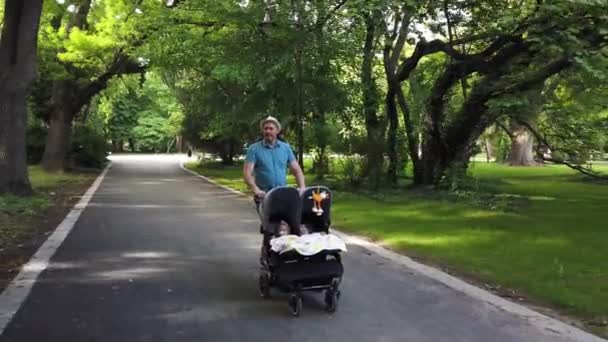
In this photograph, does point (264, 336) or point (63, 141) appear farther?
point (63, 141)

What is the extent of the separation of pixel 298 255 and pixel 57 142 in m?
25.0

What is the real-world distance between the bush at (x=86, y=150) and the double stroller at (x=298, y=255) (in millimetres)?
29121

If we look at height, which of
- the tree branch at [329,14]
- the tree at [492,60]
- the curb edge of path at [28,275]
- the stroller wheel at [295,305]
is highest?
the tree branch at [329,14]

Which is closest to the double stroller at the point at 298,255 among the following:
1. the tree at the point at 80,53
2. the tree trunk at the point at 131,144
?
the tree at the point at 80,53

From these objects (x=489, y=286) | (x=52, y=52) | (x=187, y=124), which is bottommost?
(x=489, y=286)

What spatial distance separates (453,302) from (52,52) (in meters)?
23.4

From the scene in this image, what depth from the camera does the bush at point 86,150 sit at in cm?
3481

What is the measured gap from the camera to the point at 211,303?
22.0ft

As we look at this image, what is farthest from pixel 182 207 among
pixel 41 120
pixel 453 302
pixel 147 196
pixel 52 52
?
pixel 41 120

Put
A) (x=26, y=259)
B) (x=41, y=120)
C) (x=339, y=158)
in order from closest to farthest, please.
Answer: (x=26, y=259), (x=339, y=158), (x=41, y=120)

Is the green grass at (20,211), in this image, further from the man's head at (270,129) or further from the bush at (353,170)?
the bush at (353,170)

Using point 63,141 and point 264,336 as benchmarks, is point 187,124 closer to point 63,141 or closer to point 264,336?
point 63,141

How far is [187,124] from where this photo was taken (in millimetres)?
39188

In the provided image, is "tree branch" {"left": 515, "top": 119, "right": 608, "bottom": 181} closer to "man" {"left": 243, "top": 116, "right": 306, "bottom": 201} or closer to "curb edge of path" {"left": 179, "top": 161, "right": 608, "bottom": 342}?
"curb edge of path" {"left": 179, "top": 161, "right": 608, "bottom": 342}
